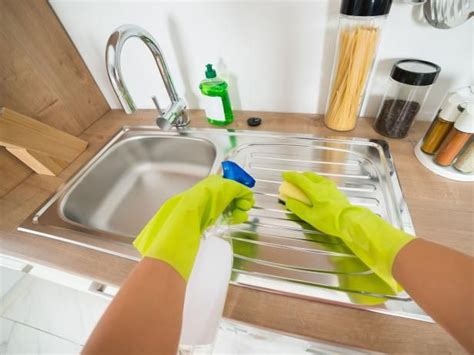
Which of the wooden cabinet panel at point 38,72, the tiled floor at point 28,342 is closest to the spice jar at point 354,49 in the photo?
the wooden cabinet panel at point 38,72

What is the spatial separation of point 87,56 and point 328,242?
3.37 ft

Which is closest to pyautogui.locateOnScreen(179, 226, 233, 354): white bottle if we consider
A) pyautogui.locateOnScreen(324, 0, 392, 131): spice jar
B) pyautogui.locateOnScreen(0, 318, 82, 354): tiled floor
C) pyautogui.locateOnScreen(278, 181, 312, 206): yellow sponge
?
pyautogui.locateOnScreen(278, 181, 312, 206): yellow sponge

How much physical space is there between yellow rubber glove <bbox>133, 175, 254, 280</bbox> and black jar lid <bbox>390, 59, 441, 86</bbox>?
18.3 inches

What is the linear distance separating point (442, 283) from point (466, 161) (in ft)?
1.29

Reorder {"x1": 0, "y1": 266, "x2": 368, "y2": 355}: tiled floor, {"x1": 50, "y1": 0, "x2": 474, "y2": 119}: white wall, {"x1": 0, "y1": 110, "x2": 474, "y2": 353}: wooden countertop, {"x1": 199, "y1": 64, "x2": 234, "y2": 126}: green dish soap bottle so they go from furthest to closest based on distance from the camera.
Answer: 1. {"x1": 0, "y1": 266, "x2": 368, "y2": 355}: tiled floor
2. {"x1": 199, "y1": 64, "x2": 234, "y2": 126}: green dish soap bottle
3. {"x1": 50, "y1": 0, "x2": 474, "y2": 119}: white wall
4. {"x1": 0, "y1": 110, "x2": 474, "y2": 353}: wooden countertop

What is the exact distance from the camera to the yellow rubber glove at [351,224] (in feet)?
1.19

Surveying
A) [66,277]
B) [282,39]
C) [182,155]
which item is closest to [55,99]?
[182,155]

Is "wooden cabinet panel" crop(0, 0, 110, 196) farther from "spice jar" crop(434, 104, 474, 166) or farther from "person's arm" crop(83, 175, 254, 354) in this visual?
"spice jar" crop(434, 104, 474, 166)

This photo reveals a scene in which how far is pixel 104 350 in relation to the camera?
23 centimetres

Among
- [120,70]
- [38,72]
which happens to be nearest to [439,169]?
[120,70]

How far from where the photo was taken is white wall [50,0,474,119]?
571 mm

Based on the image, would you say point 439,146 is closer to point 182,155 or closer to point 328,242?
point 328,242

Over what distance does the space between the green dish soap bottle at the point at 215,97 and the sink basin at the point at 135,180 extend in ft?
0.34

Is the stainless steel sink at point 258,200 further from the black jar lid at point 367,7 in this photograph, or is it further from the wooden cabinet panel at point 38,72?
the black jar lid at point 367,7
